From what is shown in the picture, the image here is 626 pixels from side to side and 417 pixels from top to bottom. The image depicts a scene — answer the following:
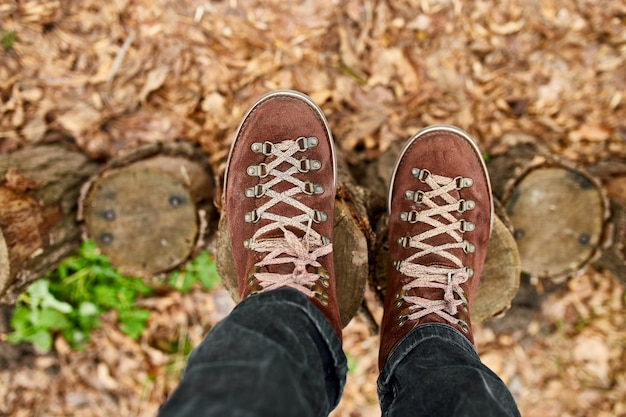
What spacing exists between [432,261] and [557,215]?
63cm

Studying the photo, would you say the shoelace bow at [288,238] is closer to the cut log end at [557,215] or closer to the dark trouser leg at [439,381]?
the dark trouser leg at [439,381]

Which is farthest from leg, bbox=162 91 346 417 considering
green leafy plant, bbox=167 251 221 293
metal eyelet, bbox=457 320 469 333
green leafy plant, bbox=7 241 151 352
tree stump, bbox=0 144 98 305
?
green leafy plant, bbox=7 241 151 352

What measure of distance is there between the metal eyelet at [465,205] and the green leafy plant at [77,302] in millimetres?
1696

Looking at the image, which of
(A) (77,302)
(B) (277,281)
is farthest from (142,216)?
(A) (77,302)

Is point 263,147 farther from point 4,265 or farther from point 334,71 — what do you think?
point 4,265

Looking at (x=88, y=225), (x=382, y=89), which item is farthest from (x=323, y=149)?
(x=88, y=225)

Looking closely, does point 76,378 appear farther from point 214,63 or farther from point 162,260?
point 214,63

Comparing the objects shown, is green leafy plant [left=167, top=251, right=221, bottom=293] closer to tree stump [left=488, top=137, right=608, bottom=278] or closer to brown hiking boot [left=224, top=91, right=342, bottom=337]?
brown hiking boot [left=224, top=91, right=342, bottom=337]

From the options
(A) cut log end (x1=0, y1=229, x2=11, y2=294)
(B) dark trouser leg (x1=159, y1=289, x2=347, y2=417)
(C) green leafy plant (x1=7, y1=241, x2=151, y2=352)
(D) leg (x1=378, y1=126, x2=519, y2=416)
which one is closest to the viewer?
(B) dark trouser leg (x1=159, y1=289, x2=347, y2=417)

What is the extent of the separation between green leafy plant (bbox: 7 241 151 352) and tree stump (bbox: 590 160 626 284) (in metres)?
2.33

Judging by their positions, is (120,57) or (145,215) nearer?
(145,215)

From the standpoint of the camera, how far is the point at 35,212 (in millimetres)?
1821

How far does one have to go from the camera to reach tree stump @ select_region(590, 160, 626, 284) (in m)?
1.98

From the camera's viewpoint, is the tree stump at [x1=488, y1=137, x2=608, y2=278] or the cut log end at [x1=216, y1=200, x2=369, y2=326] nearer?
the cut log end at [x1=216, y1=200, x2=369, y2=326]
